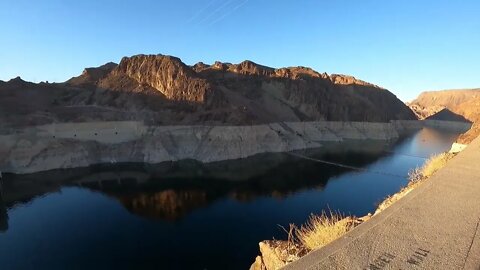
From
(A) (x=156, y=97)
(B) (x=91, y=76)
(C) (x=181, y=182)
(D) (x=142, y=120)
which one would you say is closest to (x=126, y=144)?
(D) (x=142, y=120)

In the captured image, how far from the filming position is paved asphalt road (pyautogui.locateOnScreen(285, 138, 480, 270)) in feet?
23.9

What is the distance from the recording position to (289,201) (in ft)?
136

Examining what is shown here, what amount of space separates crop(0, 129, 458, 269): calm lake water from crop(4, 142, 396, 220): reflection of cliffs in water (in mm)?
132

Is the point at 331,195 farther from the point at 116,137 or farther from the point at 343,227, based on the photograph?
the point at 116,137

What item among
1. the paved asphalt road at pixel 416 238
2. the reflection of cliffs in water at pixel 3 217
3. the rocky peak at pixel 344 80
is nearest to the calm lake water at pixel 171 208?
the reflection of cliffs in water at pixel 3 217

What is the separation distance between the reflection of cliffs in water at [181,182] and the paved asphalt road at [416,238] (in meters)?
28.1

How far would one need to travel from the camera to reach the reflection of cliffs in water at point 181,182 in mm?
41688

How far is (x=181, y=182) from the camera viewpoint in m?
51.0

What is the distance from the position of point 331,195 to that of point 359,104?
88.1 meters

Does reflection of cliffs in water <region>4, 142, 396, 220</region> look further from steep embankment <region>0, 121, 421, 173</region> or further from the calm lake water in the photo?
steep embankment <region>0, 121, 421, 173</region>

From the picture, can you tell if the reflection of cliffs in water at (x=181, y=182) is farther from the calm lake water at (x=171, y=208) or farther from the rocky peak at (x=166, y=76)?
the rocky peak at (x=166, y=76)

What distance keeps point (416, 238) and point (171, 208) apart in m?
32.9

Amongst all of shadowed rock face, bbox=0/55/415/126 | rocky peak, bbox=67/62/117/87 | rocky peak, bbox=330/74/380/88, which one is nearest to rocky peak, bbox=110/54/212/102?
shadowed rock face, bbox=0/55/415/126

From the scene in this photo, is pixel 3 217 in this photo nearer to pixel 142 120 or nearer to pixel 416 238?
pixel 142 120
